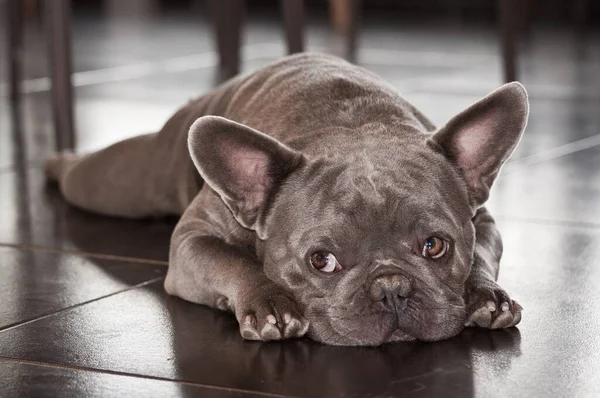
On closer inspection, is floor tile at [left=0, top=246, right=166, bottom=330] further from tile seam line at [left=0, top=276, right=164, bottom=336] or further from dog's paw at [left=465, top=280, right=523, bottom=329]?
dog's paw at [left=465, top=280, right=523, bottom=329]

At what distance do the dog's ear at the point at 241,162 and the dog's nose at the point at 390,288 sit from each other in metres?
0.40

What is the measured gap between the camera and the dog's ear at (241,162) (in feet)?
8.90

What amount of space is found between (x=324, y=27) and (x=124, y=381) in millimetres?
8862

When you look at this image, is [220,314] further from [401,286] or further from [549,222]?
[549,222]

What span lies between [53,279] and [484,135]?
1268mm

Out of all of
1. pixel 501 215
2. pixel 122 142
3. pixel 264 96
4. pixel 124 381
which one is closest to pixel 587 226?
pixel 501 215

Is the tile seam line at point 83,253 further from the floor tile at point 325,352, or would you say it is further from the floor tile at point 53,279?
the floor tile at point 325,352

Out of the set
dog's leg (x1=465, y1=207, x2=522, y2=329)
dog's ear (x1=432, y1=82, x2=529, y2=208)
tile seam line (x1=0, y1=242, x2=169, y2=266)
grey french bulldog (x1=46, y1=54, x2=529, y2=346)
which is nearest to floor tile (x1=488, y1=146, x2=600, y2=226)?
grey french bulldog (x1=46, y1=54, x2=529, y2=346)

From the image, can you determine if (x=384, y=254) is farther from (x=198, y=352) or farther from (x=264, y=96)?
(x=264, y=96)

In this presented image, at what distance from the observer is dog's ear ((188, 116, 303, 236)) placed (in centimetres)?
271

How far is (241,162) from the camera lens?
2799 mm

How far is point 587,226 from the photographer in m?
3.75

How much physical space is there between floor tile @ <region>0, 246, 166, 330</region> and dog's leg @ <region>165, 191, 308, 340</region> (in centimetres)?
22

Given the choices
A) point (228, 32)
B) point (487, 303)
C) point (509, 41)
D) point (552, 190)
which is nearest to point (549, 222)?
point (552, 190)
